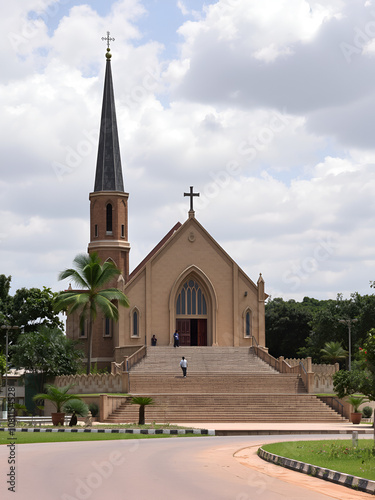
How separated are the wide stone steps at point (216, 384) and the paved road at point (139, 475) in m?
19.6

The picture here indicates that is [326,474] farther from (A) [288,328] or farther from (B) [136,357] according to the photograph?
(A) [288,328]

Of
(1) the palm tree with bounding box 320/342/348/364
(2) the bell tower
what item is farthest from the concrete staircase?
(1) the palm tree with bounding box 320/342/348/364

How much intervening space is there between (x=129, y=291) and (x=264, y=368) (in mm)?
12061

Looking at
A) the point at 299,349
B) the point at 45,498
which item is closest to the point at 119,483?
the point at 45,498

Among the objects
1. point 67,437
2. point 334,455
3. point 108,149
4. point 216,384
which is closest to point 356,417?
point 216,384

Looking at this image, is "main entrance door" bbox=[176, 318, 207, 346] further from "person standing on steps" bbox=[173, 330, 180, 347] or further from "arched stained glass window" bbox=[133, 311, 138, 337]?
"arched stained glass window" bbox=[133, 311, 138, 337]

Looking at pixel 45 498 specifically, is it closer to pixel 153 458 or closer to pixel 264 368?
pixel 153 458

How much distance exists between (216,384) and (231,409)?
5435mm

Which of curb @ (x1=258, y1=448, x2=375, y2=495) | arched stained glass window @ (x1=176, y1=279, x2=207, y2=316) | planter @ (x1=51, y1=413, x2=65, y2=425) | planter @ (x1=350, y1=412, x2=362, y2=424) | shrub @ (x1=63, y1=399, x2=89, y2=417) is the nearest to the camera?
curb @ (x1=258, y1=448, x2=375, y2=495)

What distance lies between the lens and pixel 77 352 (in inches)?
2079

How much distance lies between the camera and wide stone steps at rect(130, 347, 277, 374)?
4884 centimetres

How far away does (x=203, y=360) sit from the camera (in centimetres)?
5097

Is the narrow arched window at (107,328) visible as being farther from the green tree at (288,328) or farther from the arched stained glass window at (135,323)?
the green tree at (288,328)

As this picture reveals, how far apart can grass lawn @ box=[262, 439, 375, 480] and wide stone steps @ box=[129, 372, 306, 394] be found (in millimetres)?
20415
